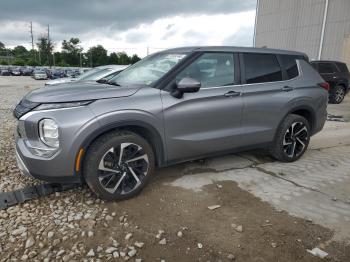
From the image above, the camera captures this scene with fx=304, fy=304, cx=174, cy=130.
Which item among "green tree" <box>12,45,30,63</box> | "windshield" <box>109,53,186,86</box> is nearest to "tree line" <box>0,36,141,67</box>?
"green tree" <box>12,45,30,63</box>

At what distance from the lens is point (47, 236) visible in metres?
2.77

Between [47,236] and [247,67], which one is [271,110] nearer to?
[247,67]

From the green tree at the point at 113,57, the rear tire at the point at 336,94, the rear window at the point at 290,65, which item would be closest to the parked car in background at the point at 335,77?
the rear tire at the point at 336,94

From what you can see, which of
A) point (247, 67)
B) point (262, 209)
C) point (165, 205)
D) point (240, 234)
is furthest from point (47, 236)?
point (247, 67)

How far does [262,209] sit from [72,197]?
84.1 inches

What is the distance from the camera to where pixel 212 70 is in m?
3.88

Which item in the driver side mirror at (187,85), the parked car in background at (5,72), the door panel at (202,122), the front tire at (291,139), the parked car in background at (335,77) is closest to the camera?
the driver side mirror at (187,85)

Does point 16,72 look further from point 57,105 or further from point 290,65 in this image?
point 57,105

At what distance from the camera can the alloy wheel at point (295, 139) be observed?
15.3 ft

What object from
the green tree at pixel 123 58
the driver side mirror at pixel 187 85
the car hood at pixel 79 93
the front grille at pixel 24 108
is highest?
the green tree at pixel 123 58

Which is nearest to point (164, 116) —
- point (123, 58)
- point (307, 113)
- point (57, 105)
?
point (57, 105)

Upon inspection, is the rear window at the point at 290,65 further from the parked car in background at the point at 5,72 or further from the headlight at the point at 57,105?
the parked car in background at the point at 5,72

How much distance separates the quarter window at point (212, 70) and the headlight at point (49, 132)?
1.48 meters

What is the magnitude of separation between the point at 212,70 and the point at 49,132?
208cm
